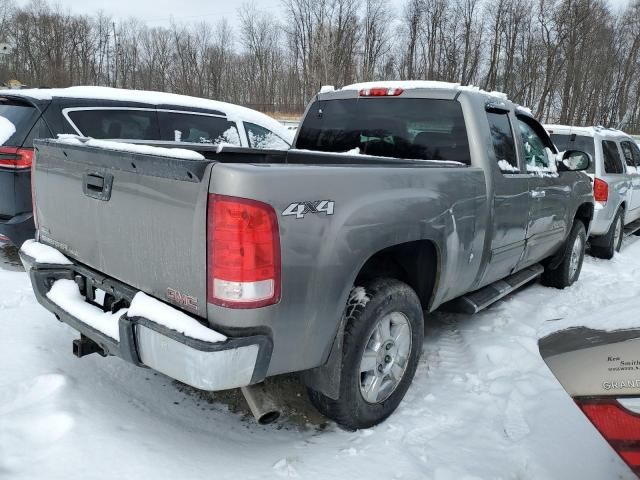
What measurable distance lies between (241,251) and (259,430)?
4.18 ft

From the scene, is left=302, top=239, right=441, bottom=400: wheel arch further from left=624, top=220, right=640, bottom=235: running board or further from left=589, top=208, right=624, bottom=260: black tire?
left=624, top=220, right=640, bottom=235: running board

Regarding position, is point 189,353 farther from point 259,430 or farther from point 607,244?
point 607,244

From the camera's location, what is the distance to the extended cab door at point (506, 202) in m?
3.74

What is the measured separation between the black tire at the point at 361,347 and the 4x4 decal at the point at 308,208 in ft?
1.98

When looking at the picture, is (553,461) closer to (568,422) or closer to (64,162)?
(568,422)

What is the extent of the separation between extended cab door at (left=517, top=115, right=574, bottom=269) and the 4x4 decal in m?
2.56

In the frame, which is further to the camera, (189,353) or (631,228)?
(631,228)

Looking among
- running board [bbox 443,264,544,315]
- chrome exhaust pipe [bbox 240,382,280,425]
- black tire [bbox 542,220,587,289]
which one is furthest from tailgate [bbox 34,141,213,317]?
black tire [bbox 542,220,587,289]

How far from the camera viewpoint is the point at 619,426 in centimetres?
166

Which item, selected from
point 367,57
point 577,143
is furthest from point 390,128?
point 367,57

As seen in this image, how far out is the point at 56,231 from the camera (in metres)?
3.07

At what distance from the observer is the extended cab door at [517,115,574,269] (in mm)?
4387

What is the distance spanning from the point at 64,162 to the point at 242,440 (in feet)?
5.89

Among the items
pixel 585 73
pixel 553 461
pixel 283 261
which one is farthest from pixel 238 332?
pixel 585 73
